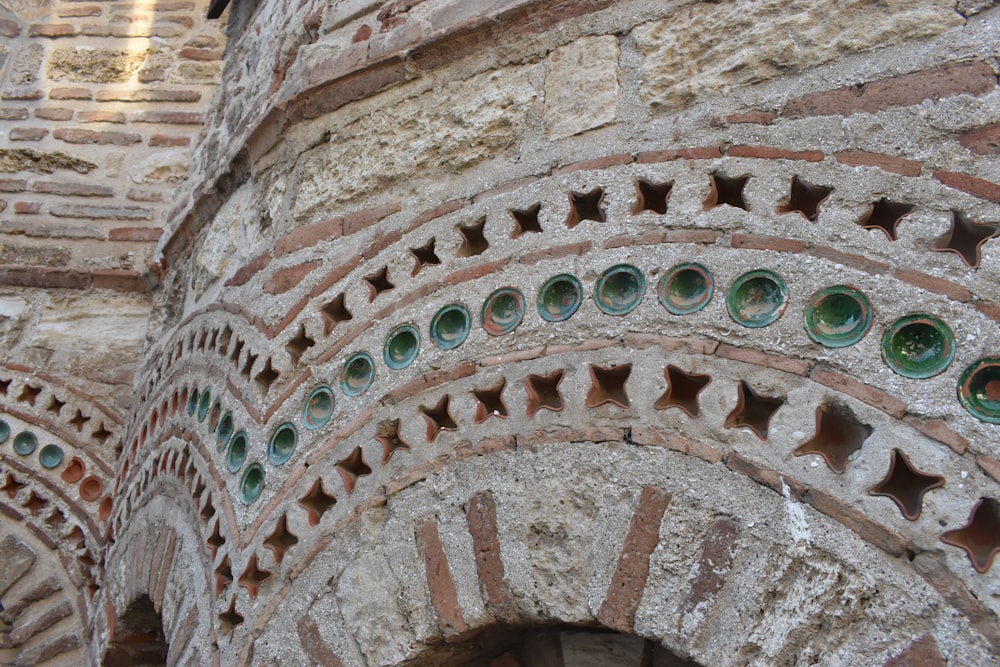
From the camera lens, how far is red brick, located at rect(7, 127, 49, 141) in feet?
14.9

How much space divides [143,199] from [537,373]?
117 inches

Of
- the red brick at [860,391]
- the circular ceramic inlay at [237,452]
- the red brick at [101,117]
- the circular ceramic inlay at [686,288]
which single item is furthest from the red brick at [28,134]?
the red brick at [860,391]

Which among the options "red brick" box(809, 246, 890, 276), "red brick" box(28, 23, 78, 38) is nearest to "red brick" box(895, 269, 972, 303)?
"red brick" box(809, 246, 890, 276)

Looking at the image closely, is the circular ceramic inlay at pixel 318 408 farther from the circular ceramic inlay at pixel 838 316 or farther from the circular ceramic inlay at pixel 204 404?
the circular ceramic inlay at pixel 838 316

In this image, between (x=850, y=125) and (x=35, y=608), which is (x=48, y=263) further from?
(x=850, y=125)

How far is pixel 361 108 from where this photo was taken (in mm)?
2824

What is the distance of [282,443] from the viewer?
2.46m

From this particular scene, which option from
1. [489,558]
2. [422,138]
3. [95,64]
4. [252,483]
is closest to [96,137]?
[95,64]

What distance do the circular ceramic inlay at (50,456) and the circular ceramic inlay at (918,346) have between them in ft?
10.3

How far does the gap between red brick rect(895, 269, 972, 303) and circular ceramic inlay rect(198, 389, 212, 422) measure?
6.23 feet

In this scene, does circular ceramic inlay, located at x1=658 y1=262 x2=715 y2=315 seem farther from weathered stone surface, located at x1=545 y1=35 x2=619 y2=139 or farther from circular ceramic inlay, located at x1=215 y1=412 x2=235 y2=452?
circular ceramic inlay, located at x1=215 y1=412 x2=235 y2=452

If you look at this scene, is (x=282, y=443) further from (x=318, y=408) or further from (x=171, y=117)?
(x=171, y=117)

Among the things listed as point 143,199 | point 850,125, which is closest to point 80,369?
point 143,199

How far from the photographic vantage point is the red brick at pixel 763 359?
71.2 inches
